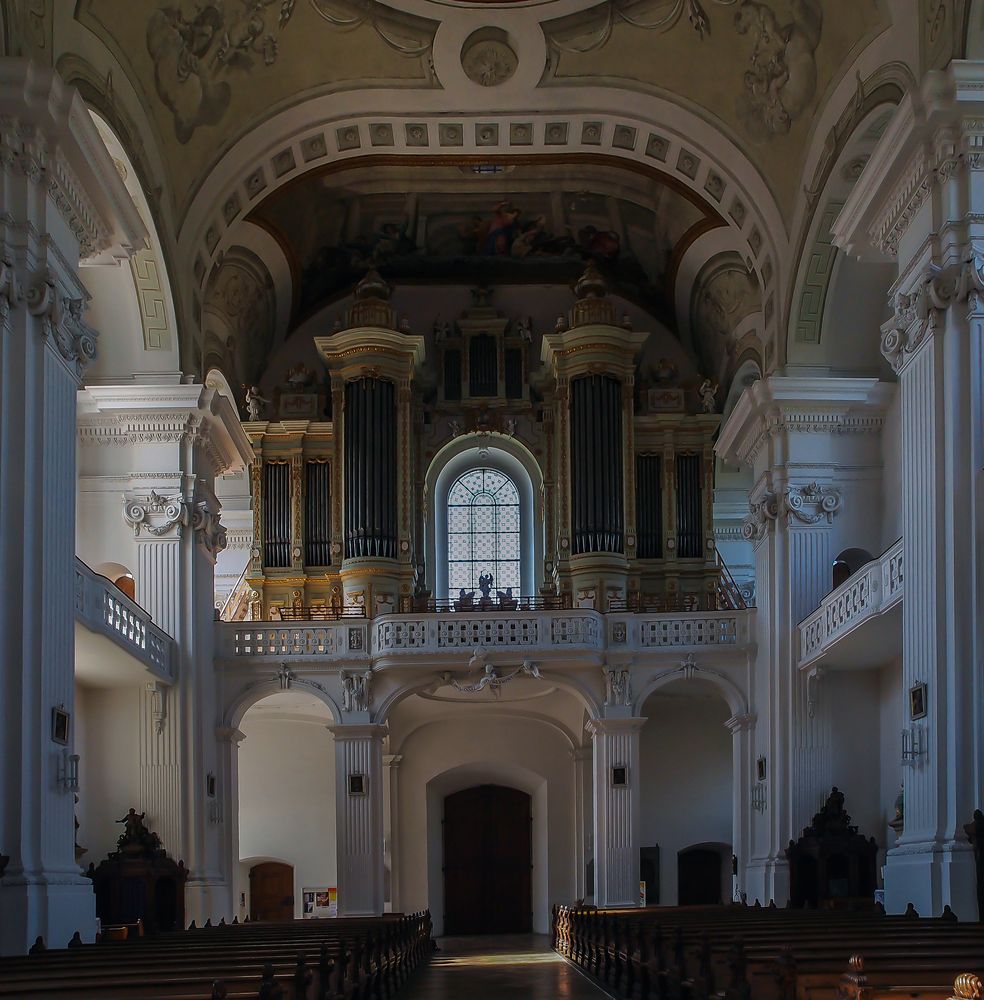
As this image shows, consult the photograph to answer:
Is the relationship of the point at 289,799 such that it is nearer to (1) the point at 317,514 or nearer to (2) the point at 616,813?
(1) the point at 317,514

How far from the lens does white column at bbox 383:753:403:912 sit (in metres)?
28.1

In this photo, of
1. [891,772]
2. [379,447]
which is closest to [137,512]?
[379,447]

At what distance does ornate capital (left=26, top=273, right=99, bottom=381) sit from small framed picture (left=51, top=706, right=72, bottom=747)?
128 inches

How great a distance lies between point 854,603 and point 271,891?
14159 millimetres

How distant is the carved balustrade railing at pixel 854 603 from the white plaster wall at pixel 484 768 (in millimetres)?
8176

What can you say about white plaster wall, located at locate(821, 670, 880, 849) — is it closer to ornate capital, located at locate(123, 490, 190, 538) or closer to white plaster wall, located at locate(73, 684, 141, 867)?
ornate capital, located at locate(123, 490, 190, 538)

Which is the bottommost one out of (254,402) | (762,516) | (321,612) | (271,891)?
(271,891)

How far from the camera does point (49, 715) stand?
14594 mm

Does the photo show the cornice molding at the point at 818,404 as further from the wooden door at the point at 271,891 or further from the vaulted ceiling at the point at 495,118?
the wooden door at the point at 271,891

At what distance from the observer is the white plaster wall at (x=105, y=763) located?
72.2ft

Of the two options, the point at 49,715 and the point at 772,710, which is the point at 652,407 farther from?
the point at 49,715

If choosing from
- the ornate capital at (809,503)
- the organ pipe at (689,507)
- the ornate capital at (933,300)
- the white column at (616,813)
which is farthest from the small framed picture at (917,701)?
the organ pipe at (689,507)

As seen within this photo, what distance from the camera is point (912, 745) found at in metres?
15.1

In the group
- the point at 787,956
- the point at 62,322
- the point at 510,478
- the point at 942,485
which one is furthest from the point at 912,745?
the point at 510,478
